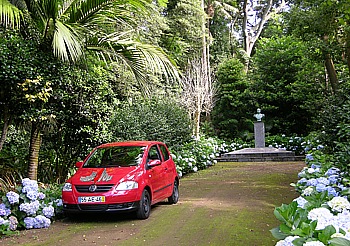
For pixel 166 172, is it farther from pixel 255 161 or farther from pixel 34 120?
pixel 255 161

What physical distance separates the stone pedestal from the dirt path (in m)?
12.7

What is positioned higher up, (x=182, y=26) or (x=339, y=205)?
(x=182, y=26)

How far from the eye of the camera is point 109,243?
216 inches

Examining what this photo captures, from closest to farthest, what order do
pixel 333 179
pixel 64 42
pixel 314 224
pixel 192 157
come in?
1. pixel 314 224
2. pixel 333 179
3. pixel 64 42
4. pixel 192 157

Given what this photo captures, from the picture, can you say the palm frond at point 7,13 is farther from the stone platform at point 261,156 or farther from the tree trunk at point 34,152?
the stone platform at point 261,156

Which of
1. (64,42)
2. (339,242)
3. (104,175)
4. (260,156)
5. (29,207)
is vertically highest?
(64,42)

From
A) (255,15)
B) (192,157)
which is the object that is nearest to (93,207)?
(192,157)

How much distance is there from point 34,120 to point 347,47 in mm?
9776

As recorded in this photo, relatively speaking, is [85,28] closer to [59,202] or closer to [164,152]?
[164,152]

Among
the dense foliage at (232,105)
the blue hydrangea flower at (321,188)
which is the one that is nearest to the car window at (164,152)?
the blue hydrangea flower at (321,188)

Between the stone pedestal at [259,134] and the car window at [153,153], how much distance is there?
14879mm

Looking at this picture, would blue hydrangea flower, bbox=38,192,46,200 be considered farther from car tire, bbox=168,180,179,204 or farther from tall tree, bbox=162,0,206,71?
tall tree, bbox=162,0,206,71

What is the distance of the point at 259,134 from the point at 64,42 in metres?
16.8

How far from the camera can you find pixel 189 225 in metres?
6.38
